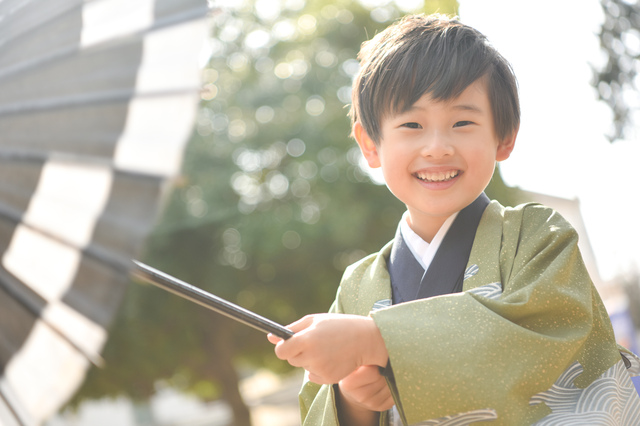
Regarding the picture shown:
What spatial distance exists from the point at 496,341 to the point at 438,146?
0.36m

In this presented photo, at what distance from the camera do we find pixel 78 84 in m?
0.97

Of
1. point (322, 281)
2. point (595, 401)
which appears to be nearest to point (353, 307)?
point (595, 401)

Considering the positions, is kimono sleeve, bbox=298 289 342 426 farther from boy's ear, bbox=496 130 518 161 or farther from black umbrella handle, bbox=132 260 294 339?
boy's ear, bbox=496 130 518 161

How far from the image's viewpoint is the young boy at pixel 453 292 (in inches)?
39.9

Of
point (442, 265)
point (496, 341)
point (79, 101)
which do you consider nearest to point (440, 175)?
point (442, 265)

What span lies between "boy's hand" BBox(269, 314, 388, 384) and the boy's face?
32 cm

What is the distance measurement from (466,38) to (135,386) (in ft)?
23.3

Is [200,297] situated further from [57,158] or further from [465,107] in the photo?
[465,107]

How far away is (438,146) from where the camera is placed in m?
1.16

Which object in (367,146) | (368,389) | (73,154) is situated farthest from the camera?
(367,146)

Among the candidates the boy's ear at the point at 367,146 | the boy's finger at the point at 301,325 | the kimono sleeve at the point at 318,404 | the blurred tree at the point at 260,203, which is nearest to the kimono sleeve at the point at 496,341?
the boy's finger at the point at 301,325

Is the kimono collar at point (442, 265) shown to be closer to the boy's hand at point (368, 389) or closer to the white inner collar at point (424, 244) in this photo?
the white inner collar at point (424, 244)

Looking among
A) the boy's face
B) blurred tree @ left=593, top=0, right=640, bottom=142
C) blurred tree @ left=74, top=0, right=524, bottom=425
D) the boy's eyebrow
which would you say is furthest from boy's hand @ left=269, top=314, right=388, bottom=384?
blurred tree @ left=74, top=0, right=524, bottom=425

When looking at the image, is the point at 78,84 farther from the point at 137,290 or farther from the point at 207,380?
the point at 207,380
